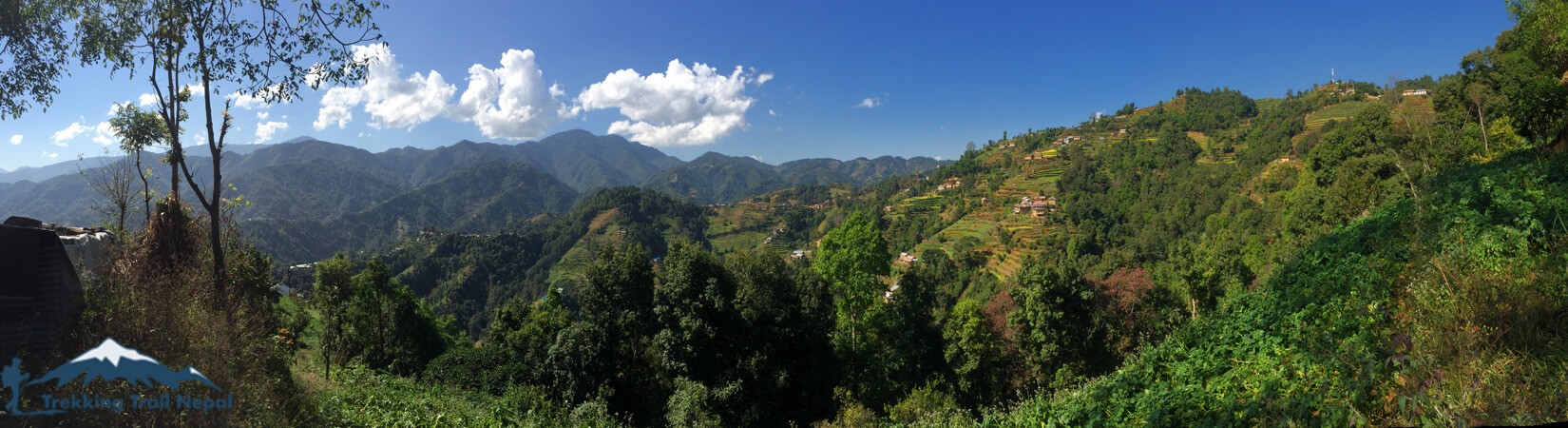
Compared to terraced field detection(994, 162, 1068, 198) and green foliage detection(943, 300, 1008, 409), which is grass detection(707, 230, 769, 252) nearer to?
terraced field detection(994, 162, 1068, 198)

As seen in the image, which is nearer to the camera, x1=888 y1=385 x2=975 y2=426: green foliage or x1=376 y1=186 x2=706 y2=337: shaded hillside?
x1=888 y1=385 x2=975 y2=426: green foliage

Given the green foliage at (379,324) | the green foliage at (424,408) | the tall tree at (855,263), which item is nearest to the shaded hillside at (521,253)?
the green foliage at (379,324)

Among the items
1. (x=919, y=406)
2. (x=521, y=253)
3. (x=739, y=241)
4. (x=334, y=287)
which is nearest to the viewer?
(x=919, y=406)

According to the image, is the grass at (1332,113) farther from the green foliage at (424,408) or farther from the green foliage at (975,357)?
the green foliage at (424,408)

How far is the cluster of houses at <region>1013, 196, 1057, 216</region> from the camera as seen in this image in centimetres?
7375

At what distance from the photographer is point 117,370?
5555 mm

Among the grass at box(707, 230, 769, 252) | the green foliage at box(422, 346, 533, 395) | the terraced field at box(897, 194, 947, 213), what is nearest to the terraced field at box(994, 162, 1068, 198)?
the terraced field at box(897, 194, 947, 213)

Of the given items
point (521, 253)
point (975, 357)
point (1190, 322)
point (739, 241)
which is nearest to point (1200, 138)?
point (739, 241)

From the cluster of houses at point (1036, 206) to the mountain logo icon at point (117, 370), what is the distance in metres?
79.5

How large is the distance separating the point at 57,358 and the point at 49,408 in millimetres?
695

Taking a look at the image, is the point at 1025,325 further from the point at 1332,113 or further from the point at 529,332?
the point at 1332,113
